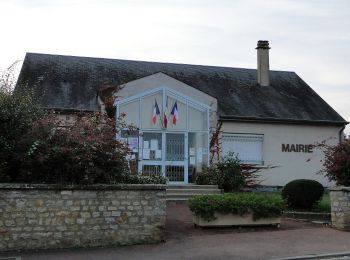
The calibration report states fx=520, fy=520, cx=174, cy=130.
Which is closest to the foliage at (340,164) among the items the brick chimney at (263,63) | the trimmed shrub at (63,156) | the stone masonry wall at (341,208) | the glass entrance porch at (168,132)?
the stone masonry wall at (341,208)

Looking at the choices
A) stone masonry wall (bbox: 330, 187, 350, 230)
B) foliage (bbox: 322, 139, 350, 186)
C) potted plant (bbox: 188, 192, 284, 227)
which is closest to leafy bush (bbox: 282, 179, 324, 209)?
foliage (bbox: 322, 139, 350, 186)

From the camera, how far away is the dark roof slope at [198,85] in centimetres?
2392

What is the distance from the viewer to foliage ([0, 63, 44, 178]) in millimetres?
12242

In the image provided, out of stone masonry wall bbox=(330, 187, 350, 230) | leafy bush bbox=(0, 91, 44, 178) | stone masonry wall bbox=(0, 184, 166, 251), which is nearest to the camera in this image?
stone masonry wall bbox=(0, 184, 166, 251)

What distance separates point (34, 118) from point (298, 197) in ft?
29.5

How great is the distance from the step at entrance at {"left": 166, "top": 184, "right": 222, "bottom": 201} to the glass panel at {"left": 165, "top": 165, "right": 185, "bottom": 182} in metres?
1.35

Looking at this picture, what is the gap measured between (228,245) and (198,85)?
15.3 m

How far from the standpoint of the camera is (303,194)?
56.0 feet

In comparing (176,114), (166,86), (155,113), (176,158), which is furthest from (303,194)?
(166,86)

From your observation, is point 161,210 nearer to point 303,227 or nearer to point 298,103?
point 303,227

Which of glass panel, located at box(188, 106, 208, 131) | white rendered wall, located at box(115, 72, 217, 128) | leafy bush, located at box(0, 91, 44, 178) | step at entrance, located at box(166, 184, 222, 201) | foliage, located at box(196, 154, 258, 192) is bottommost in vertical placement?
step at entrance, located at box(166, 184, 222, 201)

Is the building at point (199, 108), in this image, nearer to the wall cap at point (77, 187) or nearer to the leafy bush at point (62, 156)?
the leafy bush at point (62, 156)

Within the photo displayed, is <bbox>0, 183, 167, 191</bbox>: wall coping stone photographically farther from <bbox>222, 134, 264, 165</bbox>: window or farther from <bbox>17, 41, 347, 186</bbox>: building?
<bbox>222, 134, 264, 165</bbox>: window

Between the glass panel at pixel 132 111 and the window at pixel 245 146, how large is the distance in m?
4.63
